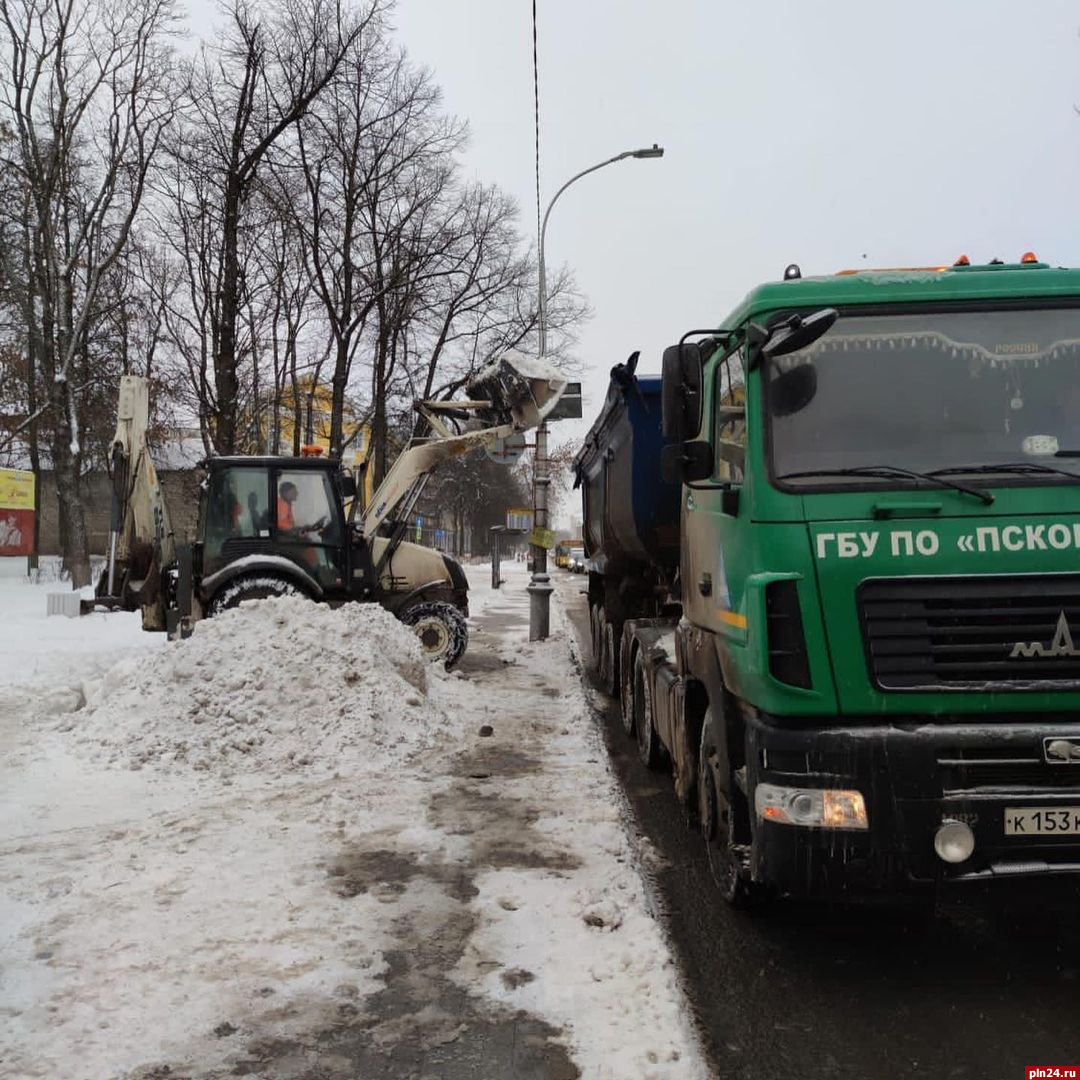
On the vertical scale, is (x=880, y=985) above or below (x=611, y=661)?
below

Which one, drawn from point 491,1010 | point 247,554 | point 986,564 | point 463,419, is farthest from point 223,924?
point 463,419

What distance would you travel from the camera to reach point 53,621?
16594mm

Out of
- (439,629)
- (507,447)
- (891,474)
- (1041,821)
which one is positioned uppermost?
(507,447)

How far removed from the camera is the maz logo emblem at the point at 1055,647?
3535 mm

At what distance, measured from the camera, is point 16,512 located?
1022 inches

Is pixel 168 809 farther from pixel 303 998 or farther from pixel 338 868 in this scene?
pixel 303 998

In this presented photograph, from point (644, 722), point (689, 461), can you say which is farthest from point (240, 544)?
point (689, 461)

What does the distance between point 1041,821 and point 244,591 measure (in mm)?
9017

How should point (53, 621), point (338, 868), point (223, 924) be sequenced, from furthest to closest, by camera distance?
1. point (53, 621)
2. point (338, 868)
3. point (223, 924)

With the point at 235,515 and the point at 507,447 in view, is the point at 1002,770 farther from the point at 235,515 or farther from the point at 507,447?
the point at 507,447

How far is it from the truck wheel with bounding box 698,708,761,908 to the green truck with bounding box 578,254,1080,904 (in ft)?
0.10

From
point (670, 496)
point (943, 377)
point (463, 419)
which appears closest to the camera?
point (943, 377)

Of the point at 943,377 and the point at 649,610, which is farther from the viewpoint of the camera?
the point at 649,610

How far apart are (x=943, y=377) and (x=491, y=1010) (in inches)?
123
